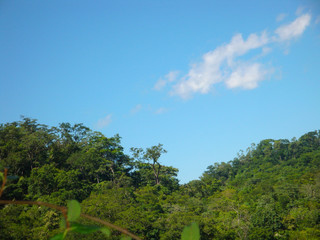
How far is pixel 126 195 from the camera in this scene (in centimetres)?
1670

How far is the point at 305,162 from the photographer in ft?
110

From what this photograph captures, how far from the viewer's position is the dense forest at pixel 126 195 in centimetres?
1390

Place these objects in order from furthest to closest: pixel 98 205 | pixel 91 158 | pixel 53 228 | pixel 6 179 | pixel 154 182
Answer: pixel 154 182 → pixel 91 158 → pixel 98 205 → pixel 53 228 → pixel 6 179

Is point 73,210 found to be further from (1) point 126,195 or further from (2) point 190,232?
(1) point 126,195

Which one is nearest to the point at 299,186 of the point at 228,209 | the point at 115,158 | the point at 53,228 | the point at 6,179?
the point at 228,209

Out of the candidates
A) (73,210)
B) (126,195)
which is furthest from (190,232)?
(126,195)

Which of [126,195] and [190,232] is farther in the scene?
[126,195]

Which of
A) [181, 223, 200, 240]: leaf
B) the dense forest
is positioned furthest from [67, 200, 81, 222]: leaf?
the dense forest

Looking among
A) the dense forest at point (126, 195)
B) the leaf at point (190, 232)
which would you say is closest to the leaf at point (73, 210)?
the leaf at point (190, 232)

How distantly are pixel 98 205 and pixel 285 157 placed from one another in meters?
34.2

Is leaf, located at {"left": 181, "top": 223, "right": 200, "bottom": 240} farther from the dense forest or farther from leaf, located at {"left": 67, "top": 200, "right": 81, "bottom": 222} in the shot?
the dense forest

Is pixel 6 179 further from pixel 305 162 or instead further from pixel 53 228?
pixel 305 162

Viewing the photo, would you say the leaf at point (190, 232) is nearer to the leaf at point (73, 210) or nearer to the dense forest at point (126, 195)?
the leaf at point (73, 210)

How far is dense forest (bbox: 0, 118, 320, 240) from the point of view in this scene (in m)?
13.9
